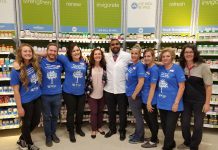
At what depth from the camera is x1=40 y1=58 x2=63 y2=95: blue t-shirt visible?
130 inches

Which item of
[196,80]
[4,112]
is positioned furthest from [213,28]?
[4,112]

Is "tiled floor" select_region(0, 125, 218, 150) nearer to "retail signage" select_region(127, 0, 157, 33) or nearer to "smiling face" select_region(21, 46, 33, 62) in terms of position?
"smiling face" select_region(21, 46, 33, 62)

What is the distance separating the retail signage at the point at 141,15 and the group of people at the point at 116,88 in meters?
1.23

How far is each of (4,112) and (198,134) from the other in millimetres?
3520

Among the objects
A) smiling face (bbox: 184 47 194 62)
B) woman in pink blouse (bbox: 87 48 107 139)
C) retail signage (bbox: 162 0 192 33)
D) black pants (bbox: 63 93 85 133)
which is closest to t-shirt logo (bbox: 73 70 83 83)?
woman in pink blouse (bbox: 87 48 107 139)

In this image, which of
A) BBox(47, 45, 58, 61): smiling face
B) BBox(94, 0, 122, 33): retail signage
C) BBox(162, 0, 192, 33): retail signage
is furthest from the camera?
BBox(94, 0, 122, 33): retail signage

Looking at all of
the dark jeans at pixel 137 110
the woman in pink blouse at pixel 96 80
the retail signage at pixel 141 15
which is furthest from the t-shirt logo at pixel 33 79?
the retail signage at pixel 141 15

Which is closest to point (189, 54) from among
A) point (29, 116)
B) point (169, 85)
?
point (169, 85)

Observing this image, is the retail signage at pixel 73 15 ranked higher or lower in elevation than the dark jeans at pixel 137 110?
higher

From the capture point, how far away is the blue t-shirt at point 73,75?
3.48m

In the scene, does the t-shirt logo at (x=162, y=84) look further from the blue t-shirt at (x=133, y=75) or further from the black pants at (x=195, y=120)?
the black pants at (x=195, y=120)

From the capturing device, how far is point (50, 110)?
344cm

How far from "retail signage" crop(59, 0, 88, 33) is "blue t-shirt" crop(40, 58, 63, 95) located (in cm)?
148

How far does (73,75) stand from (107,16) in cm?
188
